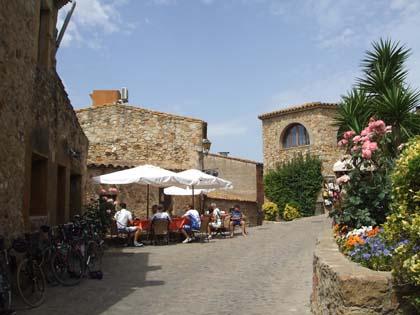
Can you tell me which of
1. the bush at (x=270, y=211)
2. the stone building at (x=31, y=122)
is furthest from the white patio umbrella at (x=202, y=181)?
the bush at (x=270, y=211)

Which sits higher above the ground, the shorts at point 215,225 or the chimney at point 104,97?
the chimney at point 104,97

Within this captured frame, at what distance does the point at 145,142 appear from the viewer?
22078 mm

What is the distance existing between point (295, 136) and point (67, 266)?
25.4m

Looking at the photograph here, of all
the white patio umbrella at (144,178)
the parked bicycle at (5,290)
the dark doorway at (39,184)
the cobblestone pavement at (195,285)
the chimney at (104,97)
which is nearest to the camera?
the parked bicycle at (5,290)

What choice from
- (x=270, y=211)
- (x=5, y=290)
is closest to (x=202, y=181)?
(x=5, y=290)

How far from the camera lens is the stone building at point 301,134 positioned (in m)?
30.4

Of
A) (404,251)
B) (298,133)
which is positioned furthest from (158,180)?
(298,133)

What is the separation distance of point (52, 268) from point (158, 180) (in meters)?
6.70

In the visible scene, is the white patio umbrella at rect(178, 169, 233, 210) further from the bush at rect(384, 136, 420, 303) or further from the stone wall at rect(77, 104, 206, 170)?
the bush at rect(384, 136, 420, 303)

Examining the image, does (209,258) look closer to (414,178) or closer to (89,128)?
(414,178)

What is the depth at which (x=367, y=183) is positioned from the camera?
663cm

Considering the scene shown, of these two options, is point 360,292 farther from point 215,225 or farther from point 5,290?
point 215,225

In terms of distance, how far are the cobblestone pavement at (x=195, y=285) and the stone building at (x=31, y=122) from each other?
1.52m

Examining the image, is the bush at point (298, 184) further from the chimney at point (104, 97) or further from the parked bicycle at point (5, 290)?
the parked bicycle at point (5, 290)
